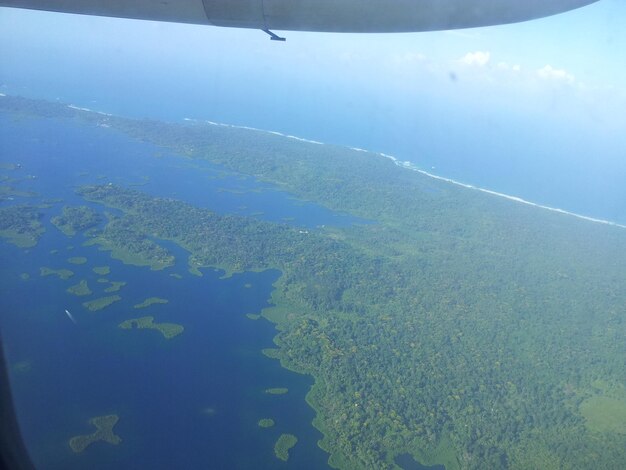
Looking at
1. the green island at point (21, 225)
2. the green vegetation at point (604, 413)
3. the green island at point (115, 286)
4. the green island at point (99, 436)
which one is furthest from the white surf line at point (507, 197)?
the green island at point (99, 436)

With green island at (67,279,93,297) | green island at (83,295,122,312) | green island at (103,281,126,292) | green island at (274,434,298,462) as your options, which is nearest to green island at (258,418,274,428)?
green island at (274,434,298,462)

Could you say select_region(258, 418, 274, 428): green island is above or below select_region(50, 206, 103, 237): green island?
below

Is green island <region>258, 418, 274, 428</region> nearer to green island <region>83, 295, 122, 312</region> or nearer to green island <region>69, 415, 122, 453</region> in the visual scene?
green island <region>69, 415, 122, 453</region>

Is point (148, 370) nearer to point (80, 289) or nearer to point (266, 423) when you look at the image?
point (266, 423)

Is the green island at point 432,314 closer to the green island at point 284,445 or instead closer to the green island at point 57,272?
the green island at point 284,445

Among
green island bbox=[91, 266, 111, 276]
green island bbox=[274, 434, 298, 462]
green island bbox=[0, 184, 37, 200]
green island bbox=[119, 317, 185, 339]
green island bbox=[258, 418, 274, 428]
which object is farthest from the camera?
green island bbox=[0, 184, 37, 200]

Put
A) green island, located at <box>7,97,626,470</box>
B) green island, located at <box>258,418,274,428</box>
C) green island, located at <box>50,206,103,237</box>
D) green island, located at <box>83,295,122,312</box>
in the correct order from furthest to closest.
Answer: green island, located at <box>50,206,103,237</box>, green island, located at <box>83,295,122,312</box>, green island, located at <box>7,97,626,470</box>, green island, located at <box>258,418,274,428</box>

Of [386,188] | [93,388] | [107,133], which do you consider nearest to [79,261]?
[93,388]
